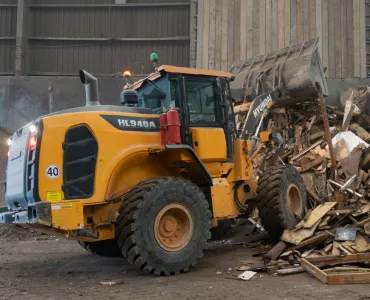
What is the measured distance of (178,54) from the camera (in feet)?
56.1

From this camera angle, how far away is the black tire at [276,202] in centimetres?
677

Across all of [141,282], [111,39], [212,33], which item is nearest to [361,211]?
[141,282]

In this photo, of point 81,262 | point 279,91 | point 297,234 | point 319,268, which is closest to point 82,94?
point 279,91

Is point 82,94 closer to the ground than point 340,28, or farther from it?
closer to the ground

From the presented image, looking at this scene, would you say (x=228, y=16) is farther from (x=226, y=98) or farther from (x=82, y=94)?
(x=226, y=98)

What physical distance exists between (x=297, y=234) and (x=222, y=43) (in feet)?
33.3

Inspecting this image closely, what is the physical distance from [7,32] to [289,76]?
12.6 meters

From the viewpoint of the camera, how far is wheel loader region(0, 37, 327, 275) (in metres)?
5.16

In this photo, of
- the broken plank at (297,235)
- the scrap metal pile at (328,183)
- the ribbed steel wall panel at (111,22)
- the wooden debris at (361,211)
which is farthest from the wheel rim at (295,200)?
the ribbed steel wall panel at (111,22)

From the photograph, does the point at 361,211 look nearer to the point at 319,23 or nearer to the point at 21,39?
the point at 319,23

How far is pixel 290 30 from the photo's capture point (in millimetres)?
14914

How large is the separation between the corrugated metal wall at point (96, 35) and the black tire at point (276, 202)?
10.7m

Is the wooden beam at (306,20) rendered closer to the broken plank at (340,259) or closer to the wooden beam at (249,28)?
the wooden beam at (249,28)

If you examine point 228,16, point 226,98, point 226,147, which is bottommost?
point 226,147
